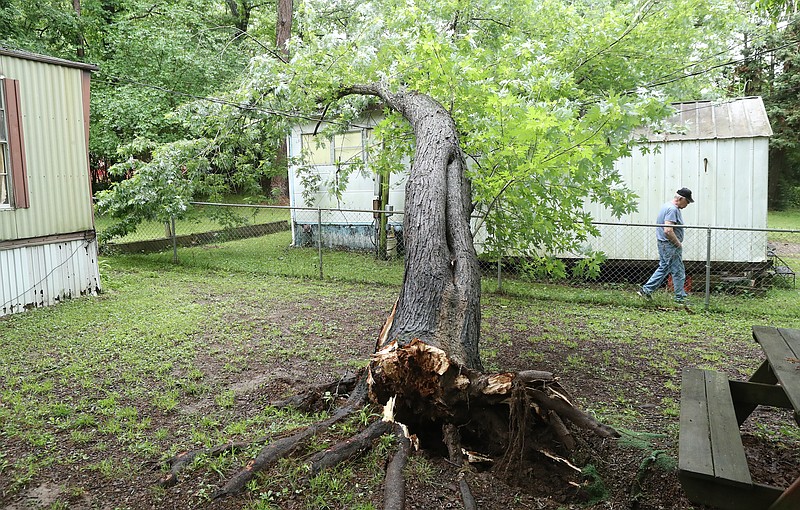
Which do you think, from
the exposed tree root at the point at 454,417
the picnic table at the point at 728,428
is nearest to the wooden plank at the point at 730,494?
the picnic table at the point at 728,428

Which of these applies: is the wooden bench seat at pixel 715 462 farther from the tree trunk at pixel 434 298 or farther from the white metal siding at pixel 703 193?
the white metal siding at pixel 703 193

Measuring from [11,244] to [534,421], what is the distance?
724 centimetres

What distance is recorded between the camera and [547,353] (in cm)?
605

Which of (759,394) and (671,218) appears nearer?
(759,394)

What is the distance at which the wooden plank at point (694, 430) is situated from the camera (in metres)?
2.28

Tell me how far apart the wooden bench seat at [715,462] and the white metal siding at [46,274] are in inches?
315

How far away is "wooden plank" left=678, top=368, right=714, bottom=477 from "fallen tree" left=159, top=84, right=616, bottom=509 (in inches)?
22.5

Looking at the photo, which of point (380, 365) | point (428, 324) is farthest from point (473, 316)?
point (380, 365)

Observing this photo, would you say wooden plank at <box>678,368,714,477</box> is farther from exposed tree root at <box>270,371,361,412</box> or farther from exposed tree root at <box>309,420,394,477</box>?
exposed tree root at <box>270,371,361,412</box>

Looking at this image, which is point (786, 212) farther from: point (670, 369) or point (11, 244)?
point (11, 244)

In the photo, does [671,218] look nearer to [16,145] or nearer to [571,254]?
[571,254]

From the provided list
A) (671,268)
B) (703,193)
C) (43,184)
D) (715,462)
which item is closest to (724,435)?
(715,462)

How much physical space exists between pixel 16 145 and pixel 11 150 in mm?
89

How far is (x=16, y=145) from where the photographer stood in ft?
24.1
